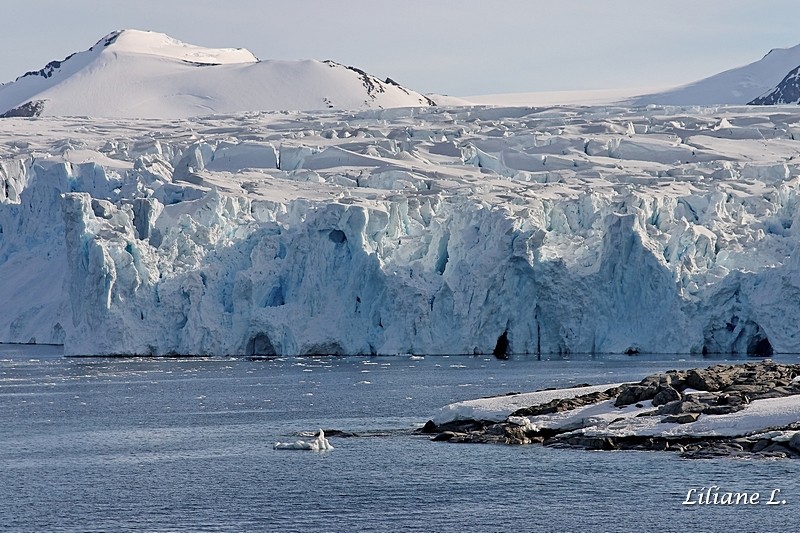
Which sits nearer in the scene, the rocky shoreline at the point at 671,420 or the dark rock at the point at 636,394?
the rocky shoreline at the point at 671,420

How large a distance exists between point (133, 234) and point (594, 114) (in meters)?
38.5

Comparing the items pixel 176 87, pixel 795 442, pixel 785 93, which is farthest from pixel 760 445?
pixel 176 87

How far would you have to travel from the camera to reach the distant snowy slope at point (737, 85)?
327 feet

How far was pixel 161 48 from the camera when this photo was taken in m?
129

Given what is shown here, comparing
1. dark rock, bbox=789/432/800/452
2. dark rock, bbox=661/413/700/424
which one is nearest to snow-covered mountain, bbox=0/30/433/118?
dark rock, bbox=661/413/700/424

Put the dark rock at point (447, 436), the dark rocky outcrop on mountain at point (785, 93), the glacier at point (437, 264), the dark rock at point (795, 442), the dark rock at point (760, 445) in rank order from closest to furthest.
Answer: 1. the dark rock at point (795, 442)
2. the dark rock at point (760, 445)
3. the dark rock at point (447, 436)
4. the glacier at point (437, 264)
5. the dark rocky outcrop on mountain at point (785, 93)

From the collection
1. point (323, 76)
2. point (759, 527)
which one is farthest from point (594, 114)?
point (759, 527)

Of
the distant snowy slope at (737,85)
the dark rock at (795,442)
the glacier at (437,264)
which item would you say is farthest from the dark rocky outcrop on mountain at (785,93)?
the dark rock at (795,442)

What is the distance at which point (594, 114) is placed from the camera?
7619cm

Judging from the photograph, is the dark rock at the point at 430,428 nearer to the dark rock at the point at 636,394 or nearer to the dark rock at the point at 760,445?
the dark rock at the point at 636,394

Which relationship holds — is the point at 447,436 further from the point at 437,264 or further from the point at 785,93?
the point at 785,93

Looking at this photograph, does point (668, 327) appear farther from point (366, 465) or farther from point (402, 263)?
point (366, 465)

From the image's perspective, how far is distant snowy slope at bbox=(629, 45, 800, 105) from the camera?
99.7 m

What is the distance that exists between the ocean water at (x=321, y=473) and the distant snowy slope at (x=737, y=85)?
227 ft
